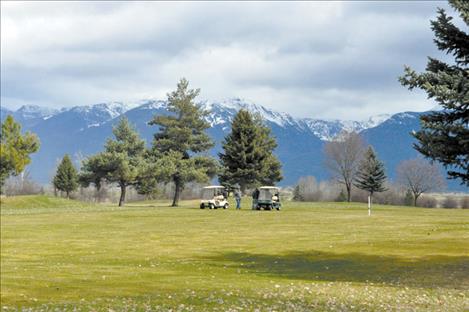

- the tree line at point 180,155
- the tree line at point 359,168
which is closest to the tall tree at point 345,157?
the tree line at point 359,168

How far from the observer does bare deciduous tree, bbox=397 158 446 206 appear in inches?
4776

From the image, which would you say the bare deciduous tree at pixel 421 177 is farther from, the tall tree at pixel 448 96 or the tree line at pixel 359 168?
the tall tree at pixel 448 96

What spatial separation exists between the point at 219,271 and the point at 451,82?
11.4 metres

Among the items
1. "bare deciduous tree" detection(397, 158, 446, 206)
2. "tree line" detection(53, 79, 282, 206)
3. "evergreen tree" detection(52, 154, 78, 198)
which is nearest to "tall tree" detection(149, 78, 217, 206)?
"tree line" detection(53, 79, 282, 206)

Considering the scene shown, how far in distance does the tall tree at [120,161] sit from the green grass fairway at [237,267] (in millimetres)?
39420

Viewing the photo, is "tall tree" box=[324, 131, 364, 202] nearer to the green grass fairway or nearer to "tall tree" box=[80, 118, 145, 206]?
"tall tree" box=[80, 118, 145, 206]

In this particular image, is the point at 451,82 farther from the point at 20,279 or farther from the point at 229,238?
the point at 229,238

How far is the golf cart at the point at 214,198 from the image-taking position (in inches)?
2862

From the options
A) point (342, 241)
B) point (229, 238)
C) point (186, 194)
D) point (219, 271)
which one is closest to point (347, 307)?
point (219, 271)

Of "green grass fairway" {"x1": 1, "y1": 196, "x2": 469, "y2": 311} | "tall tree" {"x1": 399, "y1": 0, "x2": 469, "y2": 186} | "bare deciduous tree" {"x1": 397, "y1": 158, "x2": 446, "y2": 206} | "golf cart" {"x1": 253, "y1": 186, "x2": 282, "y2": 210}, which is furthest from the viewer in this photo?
"bare deciduous tree" {"x1": 397, "y1": 158, "x2": 446, "y2": 206}

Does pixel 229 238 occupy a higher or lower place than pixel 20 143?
lower

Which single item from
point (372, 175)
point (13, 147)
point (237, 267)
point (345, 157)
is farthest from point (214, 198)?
point (345, 157)

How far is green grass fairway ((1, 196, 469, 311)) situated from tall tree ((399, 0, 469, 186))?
4691 mm

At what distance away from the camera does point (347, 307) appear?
16281mm
